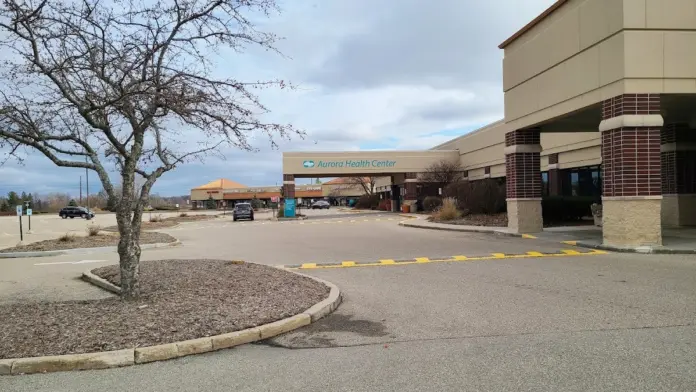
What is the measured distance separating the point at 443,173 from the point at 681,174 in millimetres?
29637

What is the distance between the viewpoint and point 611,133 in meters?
14.4

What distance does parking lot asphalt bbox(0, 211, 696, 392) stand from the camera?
15.4 ft

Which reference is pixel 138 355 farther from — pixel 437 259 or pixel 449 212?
pixel 449 212

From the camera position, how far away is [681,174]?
66.3 ft

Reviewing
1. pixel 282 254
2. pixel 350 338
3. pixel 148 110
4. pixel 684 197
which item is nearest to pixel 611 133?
pixel 684 197

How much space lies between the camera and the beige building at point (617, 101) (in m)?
13.8

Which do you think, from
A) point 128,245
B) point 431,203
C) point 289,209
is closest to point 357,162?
point 289,209

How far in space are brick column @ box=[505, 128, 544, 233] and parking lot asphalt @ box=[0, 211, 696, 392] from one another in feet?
28.5

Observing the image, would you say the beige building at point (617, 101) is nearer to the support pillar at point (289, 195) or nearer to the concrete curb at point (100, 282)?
the concrete curb at point (100, 282)

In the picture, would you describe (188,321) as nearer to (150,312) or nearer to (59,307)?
(150,312)

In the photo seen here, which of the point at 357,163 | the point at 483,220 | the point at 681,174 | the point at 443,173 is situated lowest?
the point at 483,220

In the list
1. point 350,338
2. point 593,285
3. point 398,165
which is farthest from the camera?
point 398,165

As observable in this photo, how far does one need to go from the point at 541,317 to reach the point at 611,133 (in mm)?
9502

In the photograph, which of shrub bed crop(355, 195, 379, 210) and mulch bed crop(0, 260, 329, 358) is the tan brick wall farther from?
shrub bed crop(355, 195, 379, 210)
